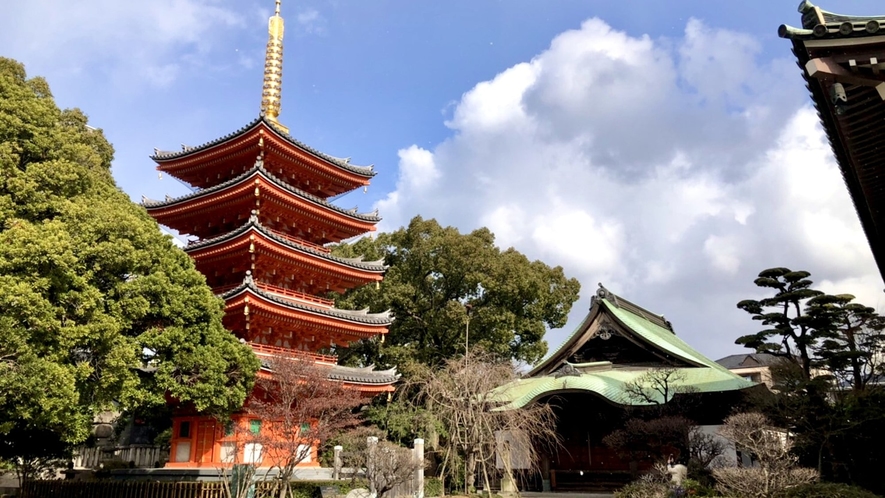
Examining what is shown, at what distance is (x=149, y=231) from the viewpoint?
1480 centimetres

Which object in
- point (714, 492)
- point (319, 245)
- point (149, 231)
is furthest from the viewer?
point (319, 245)

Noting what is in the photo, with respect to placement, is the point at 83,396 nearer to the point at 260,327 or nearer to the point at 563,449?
the point at 260,327

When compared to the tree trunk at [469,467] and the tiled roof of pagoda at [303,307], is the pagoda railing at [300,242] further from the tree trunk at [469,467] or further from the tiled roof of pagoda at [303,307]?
the tree trunk at [469,467]

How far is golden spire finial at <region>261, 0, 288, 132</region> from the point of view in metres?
26.1

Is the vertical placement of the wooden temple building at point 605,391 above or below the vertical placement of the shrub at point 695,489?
above

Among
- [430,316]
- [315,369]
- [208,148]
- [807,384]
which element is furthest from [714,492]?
[208,148]

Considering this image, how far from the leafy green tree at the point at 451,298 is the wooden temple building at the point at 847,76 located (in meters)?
24.2

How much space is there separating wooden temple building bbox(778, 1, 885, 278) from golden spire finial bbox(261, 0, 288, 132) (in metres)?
21.9

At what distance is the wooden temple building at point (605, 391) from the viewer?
2102cm

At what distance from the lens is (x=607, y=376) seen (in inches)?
914

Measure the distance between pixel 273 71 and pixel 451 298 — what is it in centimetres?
1422

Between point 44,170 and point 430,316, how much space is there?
68.5 ft

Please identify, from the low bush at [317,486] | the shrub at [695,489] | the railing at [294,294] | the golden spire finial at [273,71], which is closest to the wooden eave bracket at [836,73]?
the shrub at [695,489]

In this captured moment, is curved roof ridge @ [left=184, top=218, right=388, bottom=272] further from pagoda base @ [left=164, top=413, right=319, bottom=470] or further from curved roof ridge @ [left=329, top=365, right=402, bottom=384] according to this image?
pagoda base @ [left=164, top=413, right=319, bottom=470]
